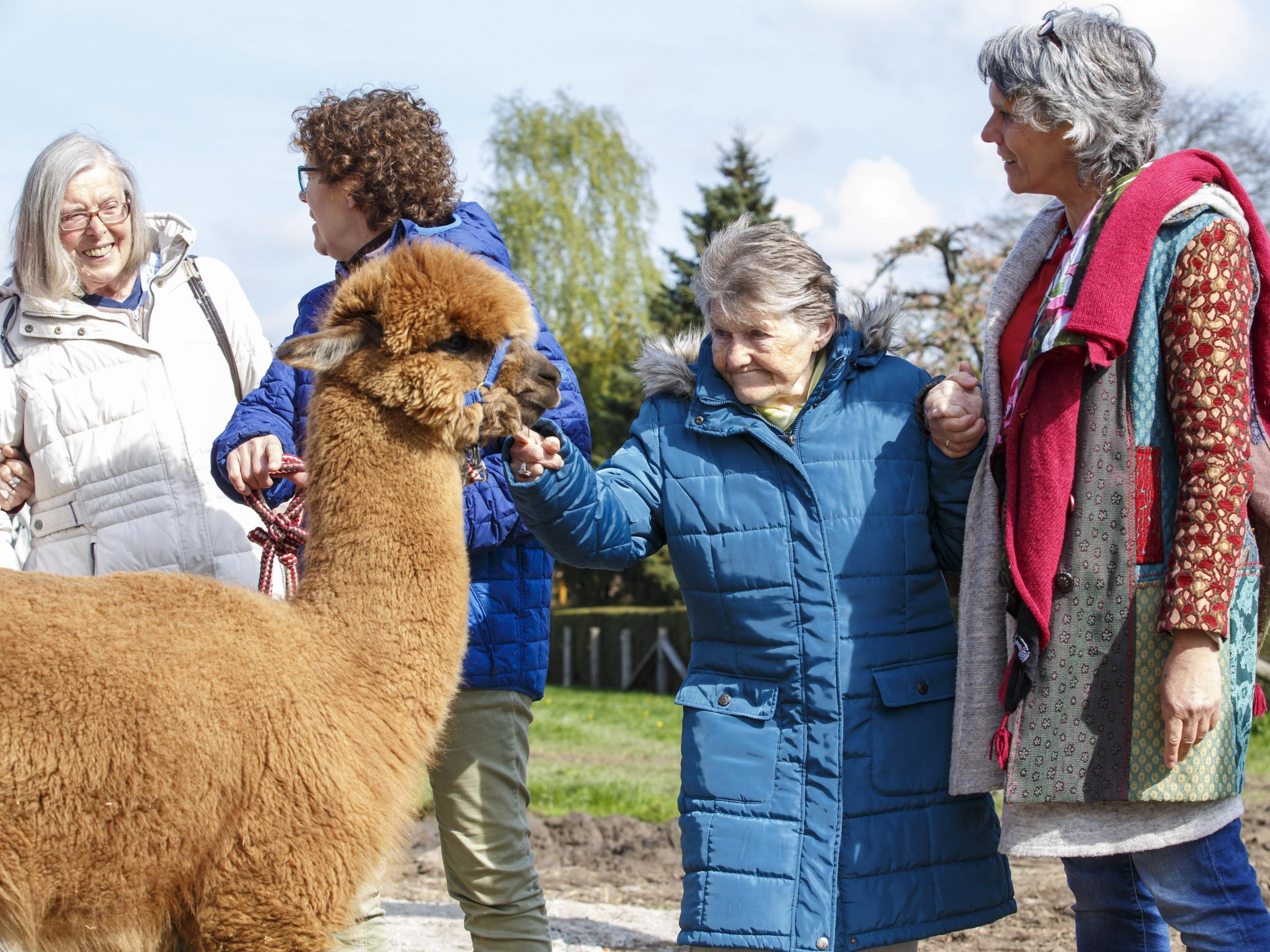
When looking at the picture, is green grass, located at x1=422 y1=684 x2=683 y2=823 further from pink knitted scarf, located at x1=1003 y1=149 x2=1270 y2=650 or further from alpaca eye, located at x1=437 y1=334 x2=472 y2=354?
pink knitted scarf, located at x1=1003 y1=149 x2=1270 y2=650

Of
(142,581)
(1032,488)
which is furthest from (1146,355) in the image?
(142,581)

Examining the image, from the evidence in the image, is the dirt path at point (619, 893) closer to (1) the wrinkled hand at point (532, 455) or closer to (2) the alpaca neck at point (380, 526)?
(2) the alpaca neck at point (380, 526)

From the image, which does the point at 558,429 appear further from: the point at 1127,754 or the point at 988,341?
the point at 1127,754

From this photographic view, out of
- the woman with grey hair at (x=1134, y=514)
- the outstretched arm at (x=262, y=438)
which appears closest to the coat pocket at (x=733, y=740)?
the woman with grey hair at (x=1134, y=514)

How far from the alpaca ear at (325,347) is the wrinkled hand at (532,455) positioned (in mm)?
427

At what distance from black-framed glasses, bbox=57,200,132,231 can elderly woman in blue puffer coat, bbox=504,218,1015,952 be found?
1.65 m

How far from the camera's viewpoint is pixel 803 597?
279 cm

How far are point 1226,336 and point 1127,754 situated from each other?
0.87m

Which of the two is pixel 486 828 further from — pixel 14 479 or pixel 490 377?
pixel 14 479

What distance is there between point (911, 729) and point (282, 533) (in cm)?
168

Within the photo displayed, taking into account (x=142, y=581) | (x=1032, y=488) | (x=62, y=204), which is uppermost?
(x=62, y=204)

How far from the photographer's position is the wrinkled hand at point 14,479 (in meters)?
3.42

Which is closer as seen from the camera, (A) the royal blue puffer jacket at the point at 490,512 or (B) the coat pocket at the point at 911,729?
(B) the coat pocket at the point at 911,729

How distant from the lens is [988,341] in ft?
9.30
